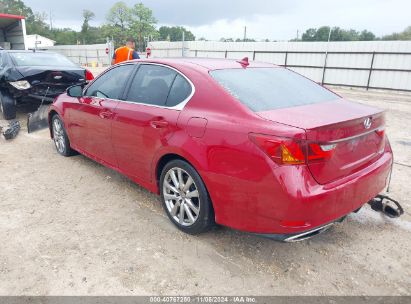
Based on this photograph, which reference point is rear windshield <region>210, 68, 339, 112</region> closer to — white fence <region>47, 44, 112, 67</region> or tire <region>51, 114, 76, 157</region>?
tire <region>51, 114, 76, 157</region>

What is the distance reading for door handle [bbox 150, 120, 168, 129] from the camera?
10.2 feet

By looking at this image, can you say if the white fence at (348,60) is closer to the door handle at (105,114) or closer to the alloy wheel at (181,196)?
the door handle at (105,114)

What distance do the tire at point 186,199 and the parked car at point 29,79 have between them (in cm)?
519

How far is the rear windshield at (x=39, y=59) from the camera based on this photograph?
7.76 meters

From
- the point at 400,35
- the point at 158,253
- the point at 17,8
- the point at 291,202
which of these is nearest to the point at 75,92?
the point at 158,253

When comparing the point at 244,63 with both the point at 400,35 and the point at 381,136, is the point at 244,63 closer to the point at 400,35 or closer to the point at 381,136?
the point at 381,136

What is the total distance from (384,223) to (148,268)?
233 centimetres

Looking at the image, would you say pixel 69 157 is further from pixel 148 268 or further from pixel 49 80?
pixel 148 268

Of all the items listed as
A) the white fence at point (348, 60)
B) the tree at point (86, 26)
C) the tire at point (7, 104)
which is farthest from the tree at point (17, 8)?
the tire at point (7, 104)

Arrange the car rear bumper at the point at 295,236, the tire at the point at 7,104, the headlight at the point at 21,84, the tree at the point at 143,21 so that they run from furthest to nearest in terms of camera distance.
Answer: the tree at the point at 143,21
the tire at the point at 7,104
the headlight at the point at 21,84
the car rear bumper at the point at 295,236

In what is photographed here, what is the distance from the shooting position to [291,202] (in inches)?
91.5

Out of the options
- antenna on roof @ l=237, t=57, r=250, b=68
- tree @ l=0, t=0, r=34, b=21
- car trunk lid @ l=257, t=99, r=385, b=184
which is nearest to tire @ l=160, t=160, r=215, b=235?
car trunk lid @ l=257, t=99, r=385, b=184

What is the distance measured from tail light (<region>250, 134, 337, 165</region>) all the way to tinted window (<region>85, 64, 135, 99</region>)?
2096 mm

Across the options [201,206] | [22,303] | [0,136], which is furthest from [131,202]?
[0,136]
